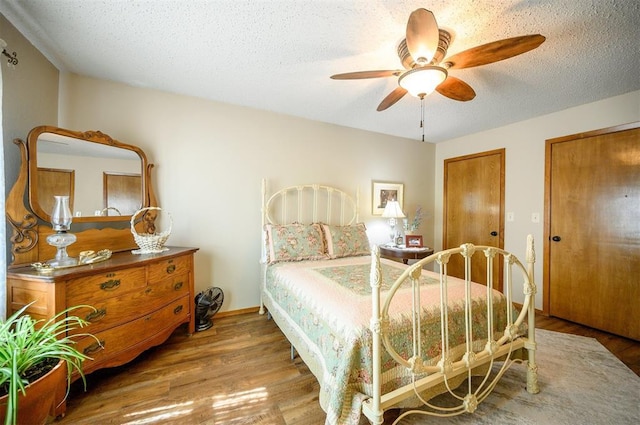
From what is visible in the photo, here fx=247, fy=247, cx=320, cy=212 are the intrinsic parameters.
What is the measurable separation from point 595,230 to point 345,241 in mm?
2554

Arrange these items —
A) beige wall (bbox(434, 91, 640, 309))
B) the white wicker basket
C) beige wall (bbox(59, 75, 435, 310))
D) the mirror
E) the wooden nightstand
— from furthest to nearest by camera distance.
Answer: the wooden nightstand < beige wall (bbox(434, 91, 640, 309)) < beige wall (bbox(59, 75, 435, 310)) < the white wicker basket < the mirror

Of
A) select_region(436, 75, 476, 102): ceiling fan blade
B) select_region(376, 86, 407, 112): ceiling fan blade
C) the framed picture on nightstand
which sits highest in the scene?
select_region(376, 86, 407, 112): ceiling fan blade

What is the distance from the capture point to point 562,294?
8.98 feet

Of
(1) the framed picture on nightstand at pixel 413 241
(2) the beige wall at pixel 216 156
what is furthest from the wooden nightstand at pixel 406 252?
(2) the beige wall at pixel 216 156

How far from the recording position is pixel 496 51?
1.37 meters

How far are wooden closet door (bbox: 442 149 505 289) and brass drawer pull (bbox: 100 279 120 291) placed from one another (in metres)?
4.09

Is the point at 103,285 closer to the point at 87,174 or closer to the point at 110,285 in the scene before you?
the point at 110,285

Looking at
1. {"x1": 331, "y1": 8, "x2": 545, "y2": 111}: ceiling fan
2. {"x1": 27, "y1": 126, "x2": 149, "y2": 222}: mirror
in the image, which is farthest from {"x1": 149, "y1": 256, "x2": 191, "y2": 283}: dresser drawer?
{"x1": 331, "y1": 8, "x2": 545, "y2": 111}: ceiling fan

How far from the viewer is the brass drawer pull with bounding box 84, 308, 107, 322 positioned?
154 cm

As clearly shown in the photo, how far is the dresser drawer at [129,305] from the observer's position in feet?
5.09

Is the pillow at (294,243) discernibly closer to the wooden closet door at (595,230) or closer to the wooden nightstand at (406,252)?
the wooden nightstand at (406,252)

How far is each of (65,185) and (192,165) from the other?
973 mm

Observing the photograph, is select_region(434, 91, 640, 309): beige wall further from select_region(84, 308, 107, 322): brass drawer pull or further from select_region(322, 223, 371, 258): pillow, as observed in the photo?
select_region(84, 308, 107, 322): brass drawer pull

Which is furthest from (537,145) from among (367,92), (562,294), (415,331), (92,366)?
(92,366)
